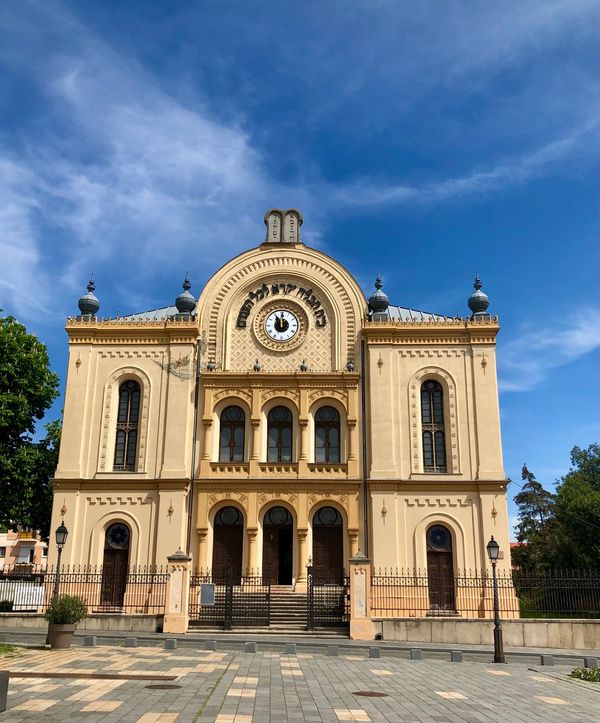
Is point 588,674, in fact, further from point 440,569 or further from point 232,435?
point 232,435

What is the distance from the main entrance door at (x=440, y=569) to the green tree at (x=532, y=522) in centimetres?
2542

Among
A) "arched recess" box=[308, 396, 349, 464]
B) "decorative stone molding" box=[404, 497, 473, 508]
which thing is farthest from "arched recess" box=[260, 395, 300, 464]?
"decorative stone molding" box=[404, 497, 473, 508]

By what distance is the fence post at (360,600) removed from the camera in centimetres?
2464

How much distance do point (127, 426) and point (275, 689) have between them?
2073 centimetres

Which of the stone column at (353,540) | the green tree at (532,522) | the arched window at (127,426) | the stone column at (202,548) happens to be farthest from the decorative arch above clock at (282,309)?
the green tree at (532,522)

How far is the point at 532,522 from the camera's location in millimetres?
58281

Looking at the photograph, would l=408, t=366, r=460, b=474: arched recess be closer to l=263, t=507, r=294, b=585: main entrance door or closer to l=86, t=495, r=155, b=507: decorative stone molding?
l=263, t=507, r=294, b=585: main entrance door

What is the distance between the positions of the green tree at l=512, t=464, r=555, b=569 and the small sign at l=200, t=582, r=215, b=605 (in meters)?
34.6

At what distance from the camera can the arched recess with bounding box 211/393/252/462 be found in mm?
32375

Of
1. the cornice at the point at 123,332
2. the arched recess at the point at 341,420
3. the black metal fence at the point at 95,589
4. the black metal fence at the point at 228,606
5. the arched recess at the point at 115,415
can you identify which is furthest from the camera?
the cornice at the point at 123,332

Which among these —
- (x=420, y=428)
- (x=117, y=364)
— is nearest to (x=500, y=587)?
(x=420, y=428)

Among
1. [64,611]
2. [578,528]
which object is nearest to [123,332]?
[64,611]

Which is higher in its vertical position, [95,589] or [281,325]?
[281,325]

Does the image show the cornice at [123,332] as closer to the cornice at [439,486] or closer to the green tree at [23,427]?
the green tree at [23,427]
